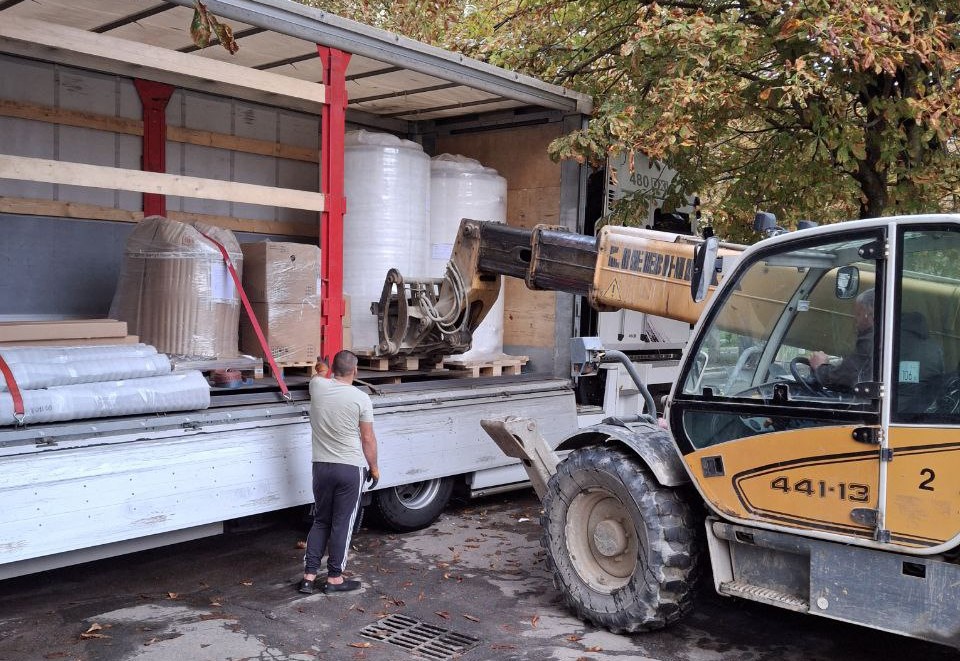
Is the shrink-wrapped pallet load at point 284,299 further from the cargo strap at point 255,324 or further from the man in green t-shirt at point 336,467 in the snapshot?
the man in green t-shirt at point 336,467

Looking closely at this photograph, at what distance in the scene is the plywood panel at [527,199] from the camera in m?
8.69

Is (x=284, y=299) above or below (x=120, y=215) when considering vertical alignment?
below

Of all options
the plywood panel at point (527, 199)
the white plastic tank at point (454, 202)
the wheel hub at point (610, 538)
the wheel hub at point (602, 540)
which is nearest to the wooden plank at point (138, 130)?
the white plastic tank at point (454, 202)

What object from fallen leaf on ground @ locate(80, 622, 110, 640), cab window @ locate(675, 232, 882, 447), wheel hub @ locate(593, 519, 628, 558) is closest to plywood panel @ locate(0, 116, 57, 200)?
fallen leaf on ground @ locate(80, 622, 110, 640)

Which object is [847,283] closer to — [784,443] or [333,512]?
[784,443]

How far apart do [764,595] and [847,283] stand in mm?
1584

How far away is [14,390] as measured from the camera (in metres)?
4.83

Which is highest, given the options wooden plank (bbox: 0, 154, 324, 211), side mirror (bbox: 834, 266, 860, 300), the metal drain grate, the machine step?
wooden plank (bbox: 0, 154, 324, 211)

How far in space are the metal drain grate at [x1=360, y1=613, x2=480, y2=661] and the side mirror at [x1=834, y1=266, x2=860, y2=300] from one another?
2.62 metres

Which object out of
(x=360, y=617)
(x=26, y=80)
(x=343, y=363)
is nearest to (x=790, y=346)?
(x=343, y=363)

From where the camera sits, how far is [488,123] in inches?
364

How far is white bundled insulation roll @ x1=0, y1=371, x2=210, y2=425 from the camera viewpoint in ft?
16.0

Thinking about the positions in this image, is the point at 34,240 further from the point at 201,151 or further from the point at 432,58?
the point at 432,58

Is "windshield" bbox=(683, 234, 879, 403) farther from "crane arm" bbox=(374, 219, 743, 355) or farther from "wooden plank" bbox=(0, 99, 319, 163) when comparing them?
"wooden plank" bbox=(0, 99, 319, 163)
